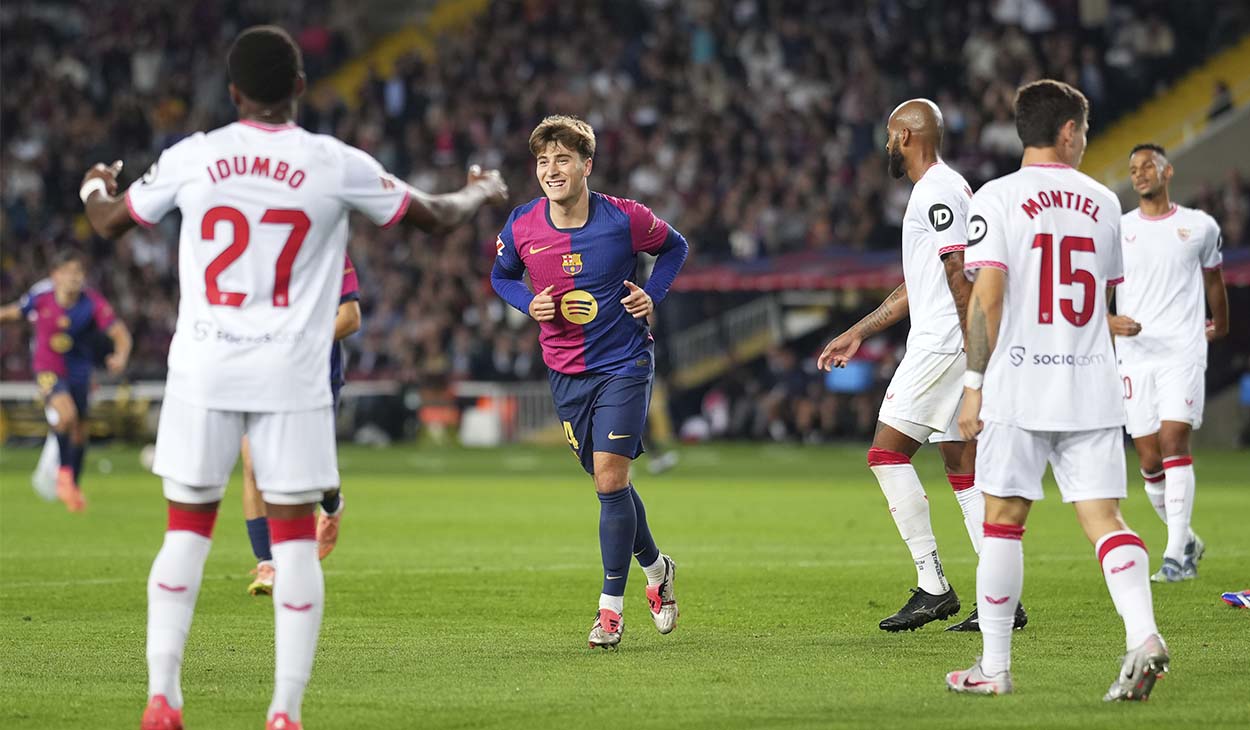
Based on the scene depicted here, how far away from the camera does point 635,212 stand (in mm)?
9398

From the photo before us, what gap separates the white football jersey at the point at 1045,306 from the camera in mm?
7188

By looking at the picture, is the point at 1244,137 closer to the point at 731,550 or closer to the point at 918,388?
the point at 731,550

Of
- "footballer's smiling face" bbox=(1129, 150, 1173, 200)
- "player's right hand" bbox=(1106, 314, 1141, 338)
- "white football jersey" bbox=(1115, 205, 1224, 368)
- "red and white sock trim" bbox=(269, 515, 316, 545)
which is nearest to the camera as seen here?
"red and white sock trim" bbox=(269, 515, 316, 545)

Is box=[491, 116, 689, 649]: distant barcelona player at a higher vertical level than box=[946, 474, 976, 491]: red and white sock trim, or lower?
higher

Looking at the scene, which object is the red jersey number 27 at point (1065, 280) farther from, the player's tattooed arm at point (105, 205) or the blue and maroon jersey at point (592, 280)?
the player's tattooed arm at point (105, 205)

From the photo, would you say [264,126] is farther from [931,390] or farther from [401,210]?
[931,390]

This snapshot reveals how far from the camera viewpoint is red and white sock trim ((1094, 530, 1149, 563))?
23.7 ft

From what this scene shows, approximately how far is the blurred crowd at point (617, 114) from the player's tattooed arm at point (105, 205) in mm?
24165

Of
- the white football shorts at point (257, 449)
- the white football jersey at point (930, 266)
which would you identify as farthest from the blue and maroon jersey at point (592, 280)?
the white football shorts at point (257, 449)

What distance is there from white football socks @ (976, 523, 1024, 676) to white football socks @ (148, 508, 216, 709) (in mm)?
3001

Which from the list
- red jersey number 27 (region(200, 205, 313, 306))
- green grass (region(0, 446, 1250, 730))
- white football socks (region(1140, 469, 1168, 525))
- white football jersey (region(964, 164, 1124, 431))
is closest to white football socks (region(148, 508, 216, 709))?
green grass (region(0, 446, 1250, 730))

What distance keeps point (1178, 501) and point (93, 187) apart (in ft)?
25.1

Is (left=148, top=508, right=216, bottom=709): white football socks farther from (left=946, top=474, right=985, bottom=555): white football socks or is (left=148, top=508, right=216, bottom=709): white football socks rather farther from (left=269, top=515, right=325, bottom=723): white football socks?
(left=946, top=474, right=985, bottom=555): white football socks

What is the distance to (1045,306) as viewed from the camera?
23.6ft
